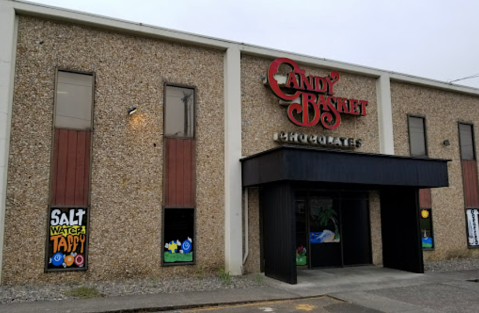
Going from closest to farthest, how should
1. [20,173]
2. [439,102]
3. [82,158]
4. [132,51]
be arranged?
1. [20,173]
2. [82,158]
3. [132,51]
4. [439,102]

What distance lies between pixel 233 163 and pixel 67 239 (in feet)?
15.9

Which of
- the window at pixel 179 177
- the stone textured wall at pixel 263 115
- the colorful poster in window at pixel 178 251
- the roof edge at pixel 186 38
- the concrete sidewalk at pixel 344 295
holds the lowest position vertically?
the concrete sidewalk at pixel 344 295

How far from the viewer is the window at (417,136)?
15.3m

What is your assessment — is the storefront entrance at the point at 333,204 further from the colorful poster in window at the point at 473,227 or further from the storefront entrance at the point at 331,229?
the colorful poster in window at the point at 473,227

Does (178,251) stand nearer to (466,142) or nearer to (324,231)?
(324,231)

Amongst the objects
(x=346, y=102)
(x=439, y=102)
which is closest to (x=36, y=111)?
(x=346, y=102)

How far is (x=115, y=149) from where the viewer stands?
11000mm

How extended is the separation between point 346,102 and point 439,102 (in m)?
4.80

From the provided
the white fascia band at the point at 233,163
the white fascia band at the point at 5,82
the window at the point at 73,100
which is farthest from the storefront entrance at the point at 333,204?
the white fascia band at the point at 5,82

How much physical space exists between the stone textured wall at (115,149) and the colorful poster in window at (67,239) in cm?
17

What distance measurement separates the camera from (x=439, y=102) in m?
16.2

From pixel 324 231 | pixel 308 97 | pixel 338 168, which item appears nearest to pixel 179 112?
pixel 308 97

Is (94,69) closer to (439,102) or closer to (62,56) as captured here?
(62,56)

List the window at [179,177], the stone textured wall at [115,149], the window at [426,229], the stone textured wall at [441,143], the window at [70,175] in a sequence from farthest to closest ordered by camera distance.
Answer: the stone textured wall at [441,143] < the window at [426,229] < the window at [179,177] < the window at [70,175] < the stone textured wall at [115,149]
